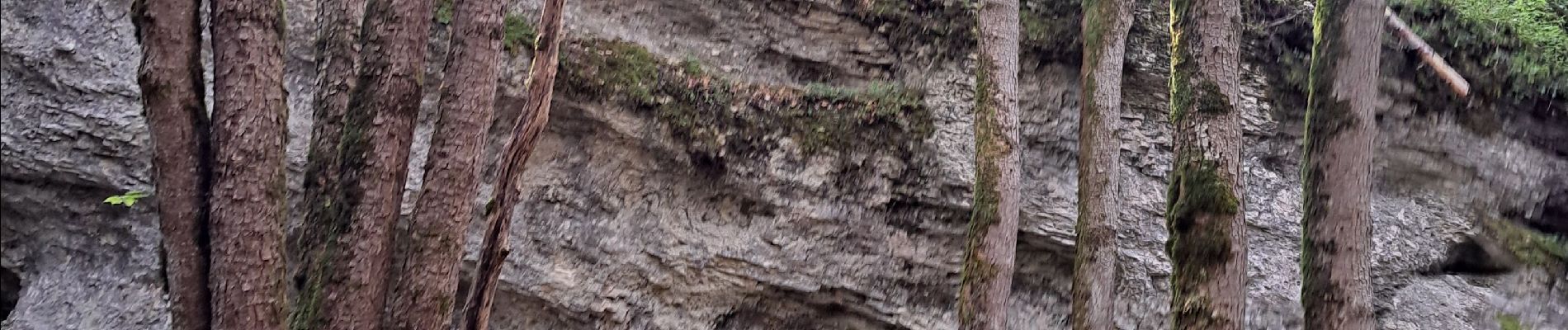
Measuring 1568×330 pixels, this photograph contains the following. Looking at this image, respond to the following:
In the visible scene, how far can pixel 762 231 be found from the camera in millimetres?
7363

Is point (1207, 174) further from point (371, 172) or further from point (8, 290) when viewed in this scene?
point (8, 290)

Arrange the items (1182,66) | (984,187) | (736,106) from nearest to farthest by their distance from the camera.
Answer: (1182,66) < (984,187) < (736,106)

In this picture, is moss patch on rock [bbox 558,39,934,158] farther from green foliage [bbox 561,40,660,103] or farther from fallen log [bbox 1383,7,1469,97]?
fallen log [bbox 1383,7,1469,97]

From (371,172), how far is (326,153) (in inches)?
8.8

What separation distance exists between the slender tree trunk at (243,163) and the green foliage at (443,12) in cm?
421

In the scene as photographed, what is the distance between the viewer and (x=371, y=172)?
310 centimetres

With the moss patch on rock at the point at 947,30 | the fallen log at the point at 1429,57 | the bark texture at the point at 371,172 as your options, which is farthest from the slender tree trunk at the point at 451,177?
the fallen log at the point at 1429,57

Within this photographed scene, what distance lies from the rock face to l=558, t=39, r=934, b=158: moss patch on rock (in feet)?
0.23

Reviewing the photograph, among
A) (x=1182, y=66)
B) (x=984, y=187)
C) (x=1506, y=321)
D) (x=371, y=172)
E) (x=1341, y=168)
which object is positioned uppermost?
(x=1182, y=66)

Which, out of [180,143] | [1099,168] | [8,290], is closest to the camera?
[180,143]

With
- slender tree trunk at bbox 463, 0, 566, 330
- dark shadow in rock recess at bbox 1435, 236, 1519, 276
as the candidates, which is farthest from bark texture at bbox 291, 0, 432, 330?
dark shadow in rock recess at bbox 1435, 236, 1519, 276

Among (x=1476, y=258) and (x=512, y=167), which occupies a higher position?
(x=1476, y=258)

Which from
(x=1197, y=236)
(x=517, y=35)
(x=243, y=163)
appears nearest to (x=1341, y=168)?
(x=1197, y=236)

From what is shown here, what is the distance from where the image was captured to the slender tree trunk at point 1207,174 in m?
3.76
